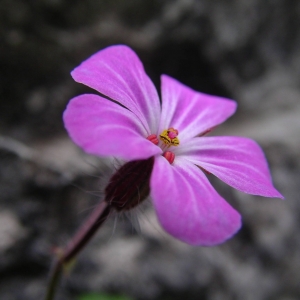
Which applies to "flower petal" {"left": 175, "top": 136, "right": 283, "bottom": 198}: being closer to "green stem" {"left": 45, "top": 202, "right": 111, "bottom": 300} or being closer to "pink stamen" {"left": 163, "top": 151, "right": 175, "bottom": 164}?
"pink stamen" {"left": 163, "top": 151, "right": 175, "bottom": 164}

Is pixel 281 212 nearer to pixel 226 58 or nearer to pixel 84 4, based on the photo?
pixel 226 58

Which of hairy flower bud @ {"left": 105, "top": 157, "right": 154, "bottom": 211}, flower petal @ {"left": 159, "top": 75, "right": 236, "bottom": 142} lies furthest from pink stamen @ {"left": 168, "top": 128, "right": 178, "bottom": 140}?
hairy flower bud @ {"left": 105, "top": 157, "right": 154, "bottom": 211}

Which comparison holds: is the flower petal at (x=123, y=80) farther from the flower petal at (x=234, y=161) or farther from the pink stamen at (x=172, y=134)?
the flower petal at (x=234, y=161)

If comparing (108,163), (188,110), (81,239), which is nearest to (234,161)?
(188,110)

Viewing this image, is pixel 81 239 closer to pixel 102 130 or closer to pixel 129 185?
pixel 129 185

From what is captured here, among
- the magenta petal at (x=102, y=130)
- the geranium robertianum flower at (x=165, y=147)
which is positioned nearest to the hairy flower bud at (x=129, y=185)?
the geranium robertianum flower at (x=165, y=147)

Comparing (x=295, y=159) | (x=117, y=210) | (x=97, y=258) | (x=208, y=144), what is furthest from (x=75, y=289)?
(x=295, y=159)
